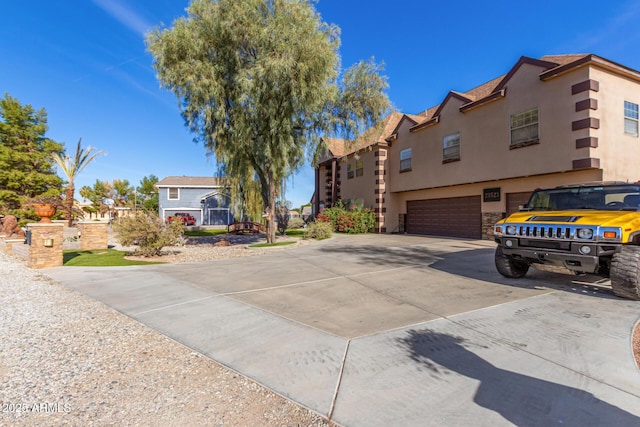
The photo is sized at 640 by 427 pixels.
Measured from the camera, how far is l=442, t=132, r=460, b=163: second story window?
15.6 meters

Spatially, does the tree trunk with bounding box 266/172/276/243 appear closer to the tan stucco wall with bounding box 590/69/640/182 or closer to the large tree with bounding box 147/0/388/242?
the large tree with bounding box 147/0/388/242

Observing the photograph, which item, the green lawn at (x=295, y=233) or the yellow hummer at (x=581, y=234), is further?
the green lawn at (x=295, y=233)

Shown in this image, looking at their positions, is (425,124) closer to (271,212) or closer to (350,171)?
(350,171)

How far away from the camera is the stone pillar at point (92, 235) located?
1382cm

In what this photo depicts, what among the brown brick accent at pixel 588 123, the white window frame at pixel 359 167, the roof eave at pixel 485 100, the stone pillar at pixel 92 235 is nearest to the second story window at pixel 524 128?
the roof eave at pixel 485 100

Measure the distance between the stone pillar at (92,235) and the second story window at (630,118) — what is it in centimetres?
2084

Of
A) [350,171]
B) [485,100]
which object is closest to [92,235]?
[350,171]

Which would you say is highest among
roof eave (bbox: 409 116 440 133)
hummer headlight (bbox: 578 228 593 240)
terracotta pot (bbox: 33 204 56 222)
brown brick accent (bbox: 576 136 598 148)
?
roof eave (bbox: 409 116 440 133)

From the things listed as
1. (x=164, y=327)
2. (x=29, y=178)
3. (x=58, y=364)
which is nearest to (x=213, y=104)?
(x=164, y=327)

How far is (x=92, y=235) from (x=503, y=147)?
59.7 ft

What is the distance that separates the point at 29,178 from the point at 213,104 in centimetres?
2050

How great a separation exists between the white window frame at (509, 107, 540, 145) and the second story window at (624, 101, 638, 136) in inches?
106

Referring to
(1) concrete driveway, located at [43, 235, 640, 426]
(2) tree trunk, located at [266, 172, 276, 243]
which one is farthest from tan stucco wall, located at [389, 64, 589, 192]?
(2) tree trunk, located at [266, 172, 276, 243]

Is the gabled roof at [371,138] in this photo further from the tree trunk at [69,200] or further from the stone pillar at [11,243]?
the tree trunk at [69,200]
